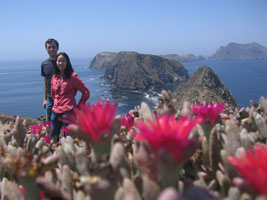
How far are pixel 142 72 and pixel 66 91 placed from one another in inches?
3862

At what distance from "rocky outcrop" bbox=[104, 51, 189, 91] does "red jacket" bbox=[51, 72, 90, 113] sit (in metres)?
84.5

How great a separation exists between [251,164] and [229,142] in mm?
534

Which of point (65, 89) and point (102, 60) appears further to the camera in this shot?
point (102, 60)

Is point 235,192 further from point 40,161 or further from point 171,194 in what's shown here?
point 40,161

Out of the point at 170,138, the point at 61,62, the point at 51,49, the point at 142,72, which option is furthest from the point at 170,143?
the point at 142,72

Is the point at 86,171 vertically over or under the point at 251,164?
under

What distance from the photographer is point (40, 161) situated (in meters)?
1.16

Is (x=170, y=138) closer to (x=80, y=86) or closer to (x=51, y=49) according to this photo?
(x=80, y=86)

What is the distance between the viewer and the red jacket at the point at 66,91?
4.54 m

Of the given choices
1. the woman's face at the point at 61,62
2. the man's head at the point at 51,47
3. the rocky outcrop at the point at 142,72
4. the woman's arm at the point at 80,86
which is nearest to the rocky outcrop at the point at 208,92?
the man's head at the point at 51,47

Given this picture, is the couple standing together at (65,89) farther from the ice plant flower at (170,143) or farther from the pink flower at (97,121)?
the ice plant flower at (170,143)

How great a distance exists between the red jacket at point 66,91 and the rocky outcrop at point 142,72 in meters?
84.5

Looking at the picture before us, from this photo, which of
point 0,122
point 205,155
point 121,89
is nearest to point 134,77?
point 121,89

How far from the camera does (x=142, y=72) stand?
102 meters
